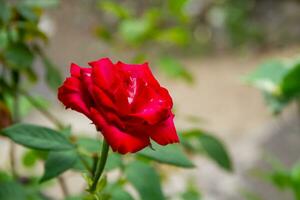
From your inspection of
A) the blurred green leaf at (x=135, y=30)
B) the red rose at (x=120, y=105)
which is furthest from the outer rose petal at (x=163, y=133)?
the blurred green leaf at (x=135, y=30)

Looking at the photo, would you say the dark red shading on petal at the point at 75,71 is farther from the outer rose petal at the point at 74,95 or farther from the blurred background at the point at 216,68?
the blurred background at the point at 216,68

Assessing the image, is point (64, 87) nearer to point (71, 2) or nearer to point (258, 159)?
point (258, 159)

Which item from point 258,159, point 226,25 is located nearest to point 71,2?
point 226,25

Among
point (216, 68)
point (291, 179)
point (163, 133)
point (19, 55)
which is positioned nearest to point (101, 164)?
point (163, 133)

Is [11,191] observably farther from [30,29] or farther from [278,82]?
[278,82]

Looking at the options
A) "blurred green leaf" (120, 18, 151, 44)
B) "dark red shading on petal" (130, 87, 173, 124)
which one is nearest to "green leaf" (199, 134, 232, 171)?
"dark red shading on petal" (130, 87, 173, 124)

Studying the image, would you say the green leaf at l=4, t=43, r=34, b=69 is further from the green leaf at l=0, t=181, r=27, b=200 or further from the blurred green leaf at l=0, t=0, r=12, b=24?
the green leaf at l=0, t=181, r=27, b=200
